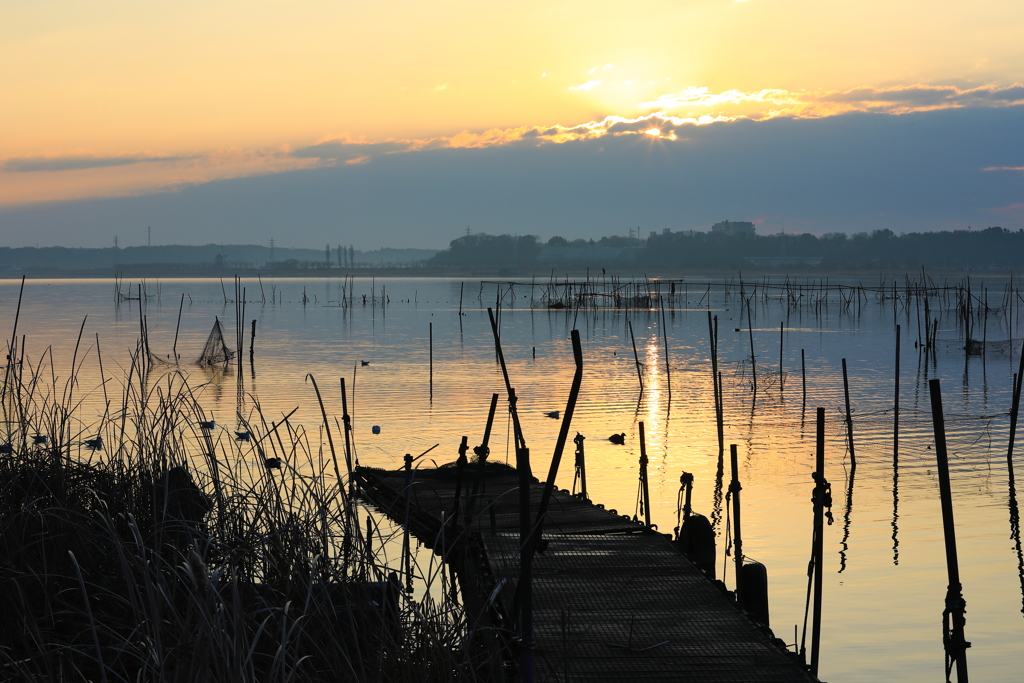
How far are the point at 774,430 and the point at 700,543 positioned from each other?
8.83m

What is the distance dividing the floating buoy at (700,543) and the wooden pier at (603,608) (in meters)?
0.16

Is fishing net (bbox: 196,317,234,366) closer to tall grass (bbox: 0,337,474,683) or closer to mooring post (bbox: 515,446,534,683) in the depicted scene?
tall grass (bbox: 0,337,474,683)

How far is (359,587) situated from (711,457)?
32.2ft

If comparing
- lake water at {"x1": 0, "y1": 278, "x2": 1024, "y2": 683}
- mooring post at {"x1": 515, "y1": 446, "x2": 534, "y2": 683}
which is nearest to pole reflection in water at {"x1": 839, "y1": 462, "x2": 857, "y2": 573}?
lake water at {"x1": 0, "y1": 278, "x2": 1024, "y2": 683}

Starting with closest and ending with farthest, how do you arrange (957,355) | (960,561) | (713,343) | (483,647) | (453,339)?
1. (483,647)
2. (960,561)
3. (713,343)
4. (957,355)
5. (453,339)

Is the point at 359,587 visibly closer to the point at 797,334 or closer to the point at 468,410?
the point at 468,410

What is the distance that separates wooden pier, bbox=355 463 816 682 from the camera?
4559mm

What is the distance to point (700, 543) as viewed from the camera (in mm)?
6984

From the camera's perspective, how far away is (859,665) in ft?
20.9

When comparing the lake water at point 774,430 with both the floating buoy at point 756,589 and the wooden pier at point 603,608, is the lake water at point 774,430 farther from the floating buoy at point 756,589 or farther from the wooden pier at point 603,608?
the wooden pier at point 603,608

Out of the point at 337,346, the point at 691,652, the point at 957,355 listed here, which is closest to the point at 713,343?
the point at 691,652

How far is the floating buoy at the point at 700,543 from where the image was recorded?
272 inches

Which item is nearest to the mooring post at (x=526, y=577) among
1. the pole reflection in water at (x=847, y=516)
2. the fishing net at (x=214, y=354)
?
the pole reflection in water at (x=847, y=516)

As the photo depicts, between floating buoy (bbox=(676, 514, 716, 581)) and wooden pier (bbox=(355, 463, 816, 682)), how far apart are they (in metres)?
0.16
